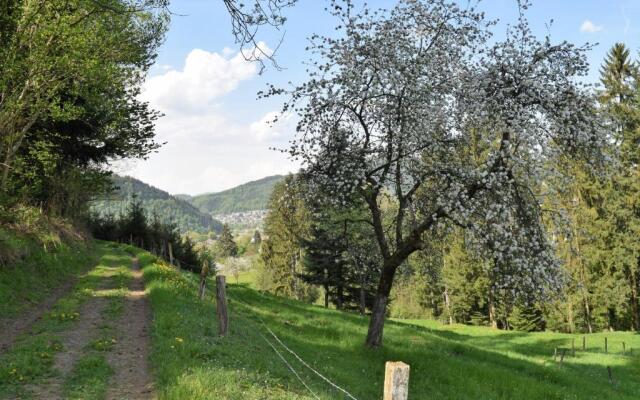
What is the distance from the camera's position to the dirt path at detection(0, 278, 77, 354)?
1538cm

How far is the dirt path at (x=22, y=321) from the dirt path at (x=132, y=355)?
10.1ft

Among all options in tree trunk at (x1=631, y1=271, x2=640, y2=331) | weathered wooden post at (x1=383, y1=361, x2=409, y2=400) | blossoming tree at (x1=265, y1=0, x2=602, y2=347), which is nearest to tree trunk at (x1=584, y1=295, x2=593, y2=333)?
tree trunk at (x1=631, y1=271, x2=640, y2=331)

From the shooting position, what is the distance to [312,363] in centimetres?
1839

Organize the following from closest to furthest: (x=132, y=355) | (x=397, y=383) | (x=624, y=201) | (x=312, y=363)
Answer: (x=397, y=383), (x=132, y=355), (x=312, y=363), (x=624, y=201)

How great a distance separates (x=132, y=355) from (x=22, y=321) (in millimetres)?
6840

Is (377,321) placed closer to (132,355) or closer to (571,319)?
(132,355)

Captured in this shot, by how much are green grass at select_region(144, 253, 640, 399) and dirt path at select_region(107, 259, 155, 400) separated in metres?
0.37

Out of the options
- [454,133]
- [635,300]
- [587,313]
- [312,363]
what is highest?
[454,133]

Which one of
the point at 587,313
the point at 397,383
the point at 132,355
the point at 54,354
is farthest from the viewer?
the point at 587,313

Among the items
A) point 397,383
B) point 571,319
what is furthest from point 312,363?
point 571,319

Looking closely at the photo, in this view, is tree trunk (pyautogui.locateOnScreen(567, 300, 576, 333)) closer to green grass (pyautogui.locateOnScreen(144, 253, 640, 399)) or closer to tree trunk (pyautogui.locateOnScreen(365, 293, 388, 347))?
green grass (pyautogui.locateOnScreen(144, 253, 640, 399))

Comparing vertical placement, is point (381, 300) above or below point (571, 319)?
above

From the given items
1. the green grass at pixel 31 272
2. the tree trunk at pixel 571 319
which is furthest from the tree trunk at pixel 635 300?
the green grass at pixel 31 272

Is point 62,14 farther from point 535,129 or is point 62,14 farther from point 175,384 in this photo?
point 535,129
